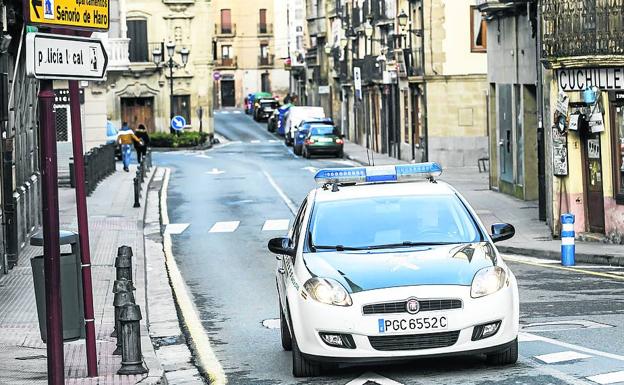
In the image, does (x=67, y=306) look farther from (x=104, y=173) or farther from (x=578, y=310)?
(x=104, y=173)

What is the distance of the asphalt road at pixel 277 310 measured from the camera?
1234 centimetres

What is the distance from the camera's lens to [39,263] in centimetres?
1195

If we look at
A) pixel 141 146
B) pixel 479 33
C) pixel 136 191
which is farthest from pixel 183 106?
pixel 136 191

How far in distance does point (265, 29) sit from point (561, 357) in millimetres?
118480

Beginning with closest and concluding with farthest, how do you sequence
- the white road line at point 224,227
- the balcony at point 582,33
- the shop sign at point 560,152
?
the balcony at point 582,33
the shop sign at point 560,152
the white road line at point 224,227

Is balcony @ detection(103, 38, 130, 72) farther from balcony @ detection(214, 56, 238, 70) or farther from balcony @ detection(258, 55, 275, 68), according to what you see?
balcony @ detection(258, 55, 275, 68)

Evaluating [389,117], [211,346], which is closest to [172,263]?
[211,346]

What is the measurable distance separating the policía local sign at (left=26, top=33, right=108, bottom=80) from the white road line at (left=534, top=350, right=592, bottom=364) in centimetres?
451

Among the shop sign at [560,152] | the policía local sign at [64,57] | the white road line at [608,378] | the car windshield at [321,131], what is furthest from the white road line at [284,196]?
the policía local sign at [64,57]

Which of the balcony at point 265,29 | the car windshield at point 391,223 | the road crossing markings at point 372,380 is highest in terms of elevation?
the balcony at point 265,29

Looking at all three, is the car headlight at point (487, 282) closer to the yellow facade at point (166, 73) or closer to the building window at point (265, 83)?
the yellow facade at point (166, 73)

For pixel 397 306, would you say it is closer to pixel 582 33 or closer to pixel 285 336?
pixel 285 336

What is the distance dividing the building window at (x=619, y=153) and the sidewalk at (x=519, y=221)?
99 cm

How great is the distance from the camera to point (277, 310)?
18047mm
